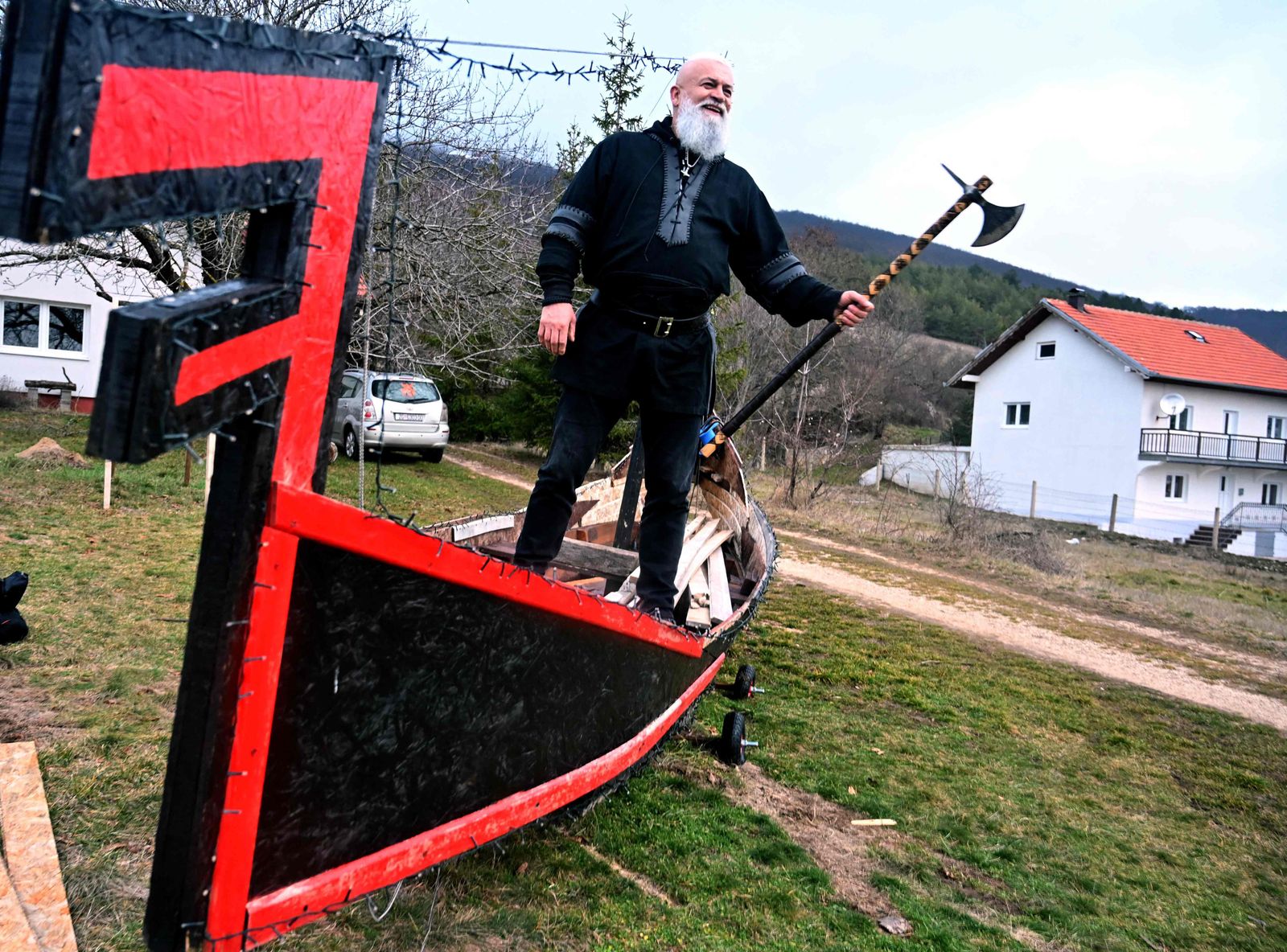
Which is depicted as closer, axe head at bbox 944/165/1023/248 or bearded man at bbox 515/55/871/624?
bearded man at bbox 515/55/871/624

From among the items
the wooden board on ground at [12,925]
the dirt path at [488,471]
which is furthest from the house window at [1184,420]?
the wooden board on ground at [12,925]

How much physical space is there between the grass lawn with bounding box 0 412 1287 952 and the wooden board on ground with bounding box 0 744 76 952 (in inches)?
2.5

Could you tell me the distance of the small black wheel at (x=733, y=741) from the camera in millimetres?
3785

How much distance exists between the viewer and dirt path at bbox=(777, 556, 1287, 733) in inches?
274

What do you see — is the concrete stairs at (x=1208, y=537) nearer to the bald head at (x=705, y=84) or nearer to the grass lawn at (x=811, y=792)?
the grass lawn at (x=811, y=792)

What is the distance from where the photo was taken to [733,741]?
3781 mm

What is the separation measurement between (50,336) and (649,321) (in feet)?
73.8

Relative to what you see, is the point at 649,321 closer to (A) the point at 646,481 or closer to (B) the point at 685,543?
(A) the point at 646,481

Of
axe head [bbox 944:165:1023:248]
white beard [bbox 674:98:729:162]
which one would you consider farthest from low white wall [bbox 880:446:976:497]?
white beard [bbox 674:98:729:162]

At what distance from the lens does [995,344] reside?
3350 cm

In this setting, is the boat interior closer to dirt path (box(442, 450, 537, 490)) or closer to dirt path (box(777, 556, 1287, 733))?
dirt path (box(777, 556, 1287, 733))

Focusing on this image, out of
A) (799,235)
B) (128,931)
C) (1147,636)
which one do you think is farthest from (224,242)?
(799,235)

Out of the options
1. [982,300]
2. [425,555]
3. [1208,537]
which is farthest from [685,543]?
[982,300]

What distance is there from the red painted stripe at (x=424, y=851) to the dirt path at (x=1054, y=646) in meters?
5.93
